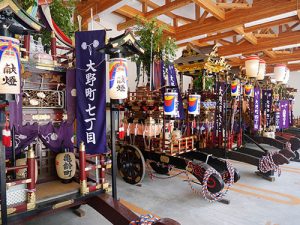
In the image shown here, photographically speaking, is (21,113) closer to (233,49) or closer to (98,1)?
(98,1)

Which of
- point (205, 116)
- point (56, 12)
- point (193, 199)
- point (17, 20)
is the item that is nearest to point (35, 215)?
point (17, 20)

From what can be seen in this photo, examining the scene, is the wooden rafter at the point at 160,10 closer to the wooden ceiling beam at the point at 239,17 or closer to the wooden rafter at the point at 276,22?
Answer: the wooden ceiling beam at the point at 239,17

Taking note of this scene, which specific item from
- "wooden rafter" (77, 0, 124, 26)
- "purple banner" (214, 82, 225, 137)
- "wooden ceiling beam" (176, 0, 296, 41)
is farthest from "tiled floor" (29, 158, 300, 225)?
"wooden rafter" (77, 0, 124, 26)

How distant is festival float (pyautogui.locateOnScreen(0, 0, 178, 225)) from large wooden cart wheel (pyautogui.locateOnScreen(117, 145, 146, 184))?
4.59 ft

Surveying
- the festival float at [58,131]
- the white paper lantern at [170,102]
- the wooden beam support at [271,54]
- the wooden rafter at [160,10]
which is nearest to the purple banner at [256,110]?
the wooden beam support at [271,54]

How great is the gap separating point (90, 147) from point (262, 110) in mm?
7755

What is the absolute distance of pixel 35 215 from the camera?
296 centimetres

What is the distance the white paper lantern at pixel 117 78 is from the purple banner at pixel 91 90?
0.55 m

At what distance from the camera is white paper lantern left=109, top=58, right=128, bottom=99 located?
3.35 m

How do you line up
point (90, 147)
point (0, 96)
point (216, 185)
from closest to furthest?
point (0, 96)
point (90, 147)
point (216, 185)

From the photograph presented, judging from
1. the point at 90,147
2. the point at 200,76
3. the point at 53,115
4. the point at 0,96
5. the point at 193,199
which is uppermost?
the point at 200,76

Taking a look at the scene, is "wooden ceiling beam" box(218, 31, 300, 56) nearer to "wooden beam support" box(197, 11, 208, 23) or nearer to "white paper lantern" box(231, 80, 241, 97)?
"wooden beam support" box(197, 11, 208, 23)

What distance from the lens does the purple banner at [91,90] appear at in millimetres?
3920

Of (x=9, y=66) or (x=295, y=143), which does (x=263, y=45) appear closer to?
(x=295, y=143)
